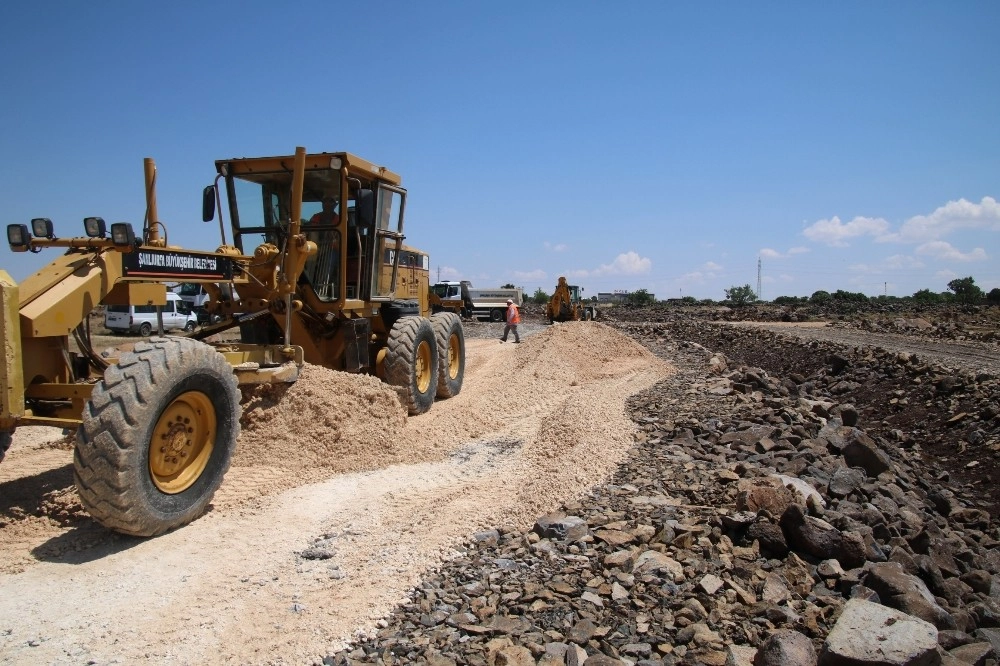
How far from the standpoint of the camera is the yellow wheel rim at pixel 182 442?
4.57 metres

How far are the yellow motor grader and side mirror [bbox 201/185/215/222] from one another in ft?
0.05

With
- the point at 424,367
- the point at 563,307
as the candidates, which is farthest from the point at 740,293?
the point at 424,367

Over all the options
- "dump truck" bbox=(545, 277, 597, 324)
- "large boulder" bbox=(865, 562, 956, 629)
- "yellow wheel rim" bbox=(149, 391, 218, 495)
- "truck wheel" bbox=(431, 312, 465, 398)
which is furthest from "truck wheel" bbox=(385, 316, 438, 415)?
"dump truck" bbox=(545, 277, 597, 324)

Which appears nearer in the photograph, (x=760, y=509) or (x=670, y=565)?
(x=670, y=565)

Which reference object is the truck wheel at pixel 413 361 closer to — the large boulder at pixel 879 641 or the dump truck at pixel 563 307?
the large boulder at pixel 879 641

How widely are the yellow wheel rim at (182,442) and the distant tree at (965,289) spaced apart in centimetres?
5406

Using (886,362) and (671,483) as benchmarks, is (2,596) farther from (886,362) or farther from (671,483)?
(886,362)

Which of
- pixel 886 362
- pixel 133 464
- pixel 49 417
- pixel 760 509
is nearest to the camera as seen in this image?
pixel 133 464

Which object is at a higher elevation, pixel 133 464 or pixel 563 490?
pixel 133 464

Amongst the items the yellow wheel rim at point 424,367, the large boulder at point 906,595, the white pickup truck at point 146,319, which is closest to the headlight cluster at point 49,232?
the yellow wheel rim at point 424,367

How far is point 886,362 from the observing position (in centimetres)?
1494

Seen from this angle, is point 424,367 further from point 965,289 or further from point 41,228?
point 965,289

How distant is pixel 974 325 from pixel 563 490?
28946 millimetres

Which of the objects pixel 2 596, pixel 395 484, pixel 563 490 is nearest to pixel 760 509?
pixel 563 490
